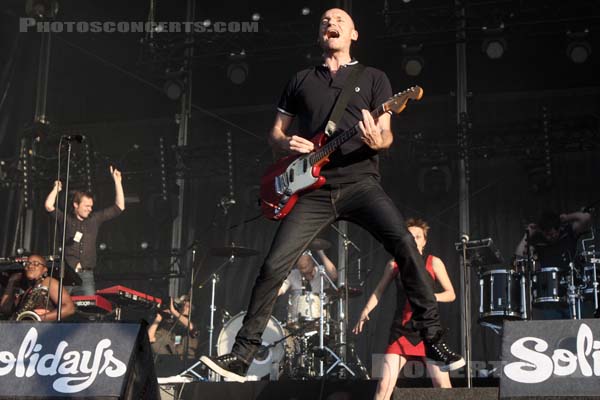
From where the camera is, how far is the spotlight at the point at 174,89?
13484mm

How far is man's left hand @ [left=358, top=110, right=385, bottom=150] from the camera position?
470 cm

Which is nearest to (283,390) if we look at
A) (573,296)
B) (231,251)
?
(231,251)

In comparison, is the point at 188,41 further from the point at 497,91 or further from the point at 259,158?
the point at 497,91

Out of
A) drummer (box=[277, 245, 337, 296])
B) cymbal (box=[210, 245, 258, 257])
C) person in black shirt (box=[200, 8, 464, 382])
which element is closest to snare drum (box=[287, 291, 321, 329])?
drummer (box=[277, 245, 337, 296])

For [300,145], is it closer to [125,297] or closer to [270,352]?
[125,297]

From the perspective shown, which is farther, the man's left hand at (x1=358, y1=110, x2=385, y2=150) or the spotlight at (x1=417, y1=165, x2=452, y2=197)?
the spotlight at (x1=417, y1=165, x2=452, y2=197)

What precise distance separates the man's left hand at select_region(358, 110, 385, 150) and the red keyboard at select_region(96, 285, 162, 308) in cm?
621

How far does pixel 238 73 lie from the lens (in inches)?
516

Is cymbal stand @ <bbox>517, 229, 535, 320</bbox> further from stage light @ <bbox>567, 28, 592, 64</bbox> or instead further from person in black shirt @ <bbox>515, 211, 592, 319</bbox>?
stage light @ <bbox>567, 28, 592, 64</bbox>

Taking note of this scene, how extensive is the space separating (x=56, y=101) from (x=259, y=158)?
379 centimetres

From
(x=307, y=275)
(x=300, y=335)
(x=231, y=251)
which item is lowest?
(x=300, y=335)

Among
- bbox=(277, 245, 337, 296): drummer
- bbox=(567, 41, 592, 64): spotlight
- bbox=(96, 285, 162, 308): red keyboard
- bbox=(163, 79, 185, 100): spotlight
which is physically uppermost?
bbox=(567, 41, 592, 64): spotlight

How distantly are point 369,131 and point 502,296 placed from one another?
18.7 feet

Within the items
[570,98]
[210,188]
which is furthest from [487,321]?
[210,188]
